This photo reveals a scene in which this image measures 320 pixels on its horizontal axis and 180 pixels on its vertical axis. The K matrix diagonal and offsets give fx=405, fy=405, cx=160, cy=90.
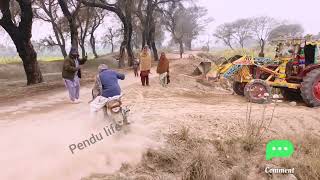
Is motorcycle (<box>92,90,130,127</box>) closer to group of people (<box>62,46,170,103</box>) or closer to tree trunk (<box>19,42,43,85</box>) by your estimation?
group of people (<box>62,46,170,103</box>)

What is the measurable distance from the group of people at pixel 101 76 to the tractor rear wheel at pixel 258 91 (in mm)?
4285

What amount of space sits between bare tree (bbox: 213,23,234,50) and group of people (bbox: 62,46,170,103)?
49527mm

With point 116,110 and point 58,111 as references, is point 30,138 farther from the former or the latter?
point 58,111

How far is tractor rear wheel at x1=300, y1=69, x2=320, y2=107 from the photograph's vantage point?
1097cm

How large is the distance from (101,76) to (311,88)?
590 cm

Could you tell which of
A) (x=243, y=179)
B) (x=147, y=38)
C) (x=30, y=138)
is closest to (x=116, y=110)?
(x=30, y=138)

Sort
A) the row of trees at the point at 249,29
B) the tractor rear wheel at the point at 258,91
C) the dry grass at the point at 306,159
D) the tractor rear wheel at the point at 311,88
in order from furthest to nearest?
the row of trees at the point at 249,29 → the tractor rear wheel at the point at 258,91 → the tractor rear wheel at the point at 311,88 → the dry grass at the point at 306,159

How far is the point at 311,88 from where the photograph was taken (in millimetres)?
10984

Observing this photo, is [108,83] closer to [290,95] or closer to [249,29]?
[290,95]

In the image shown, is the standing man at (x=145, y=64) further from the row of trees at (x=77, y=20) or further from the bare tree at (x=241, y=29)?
the bare tree at (x=241, y=29)

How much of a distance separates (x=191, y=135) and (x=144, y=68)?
22.4ft

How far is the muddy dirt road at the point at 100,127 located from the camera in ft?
22.8

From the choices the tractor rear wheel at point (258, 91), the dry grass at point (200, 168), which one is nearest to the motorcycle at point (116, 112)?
the dry grass at point (200, 168)

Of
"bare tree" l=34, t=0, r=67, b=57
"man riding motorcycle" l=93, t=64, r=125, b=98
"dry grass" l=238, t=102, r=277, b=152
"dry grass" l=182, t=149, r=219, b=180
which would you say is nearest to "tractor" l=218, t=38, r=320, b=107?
"dry grass" l=238, t=102, r=277, b=152
